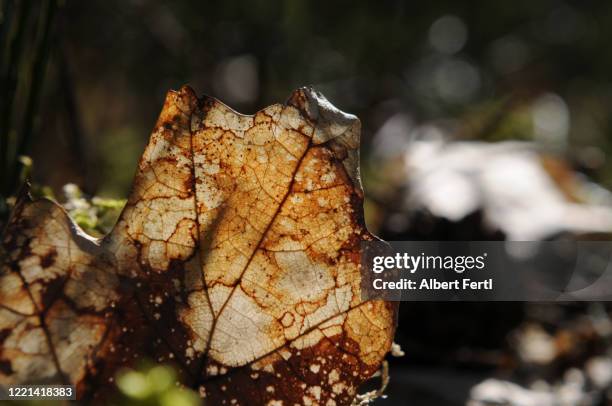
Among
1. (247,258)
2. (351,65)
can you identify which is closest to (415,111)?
(351,65)

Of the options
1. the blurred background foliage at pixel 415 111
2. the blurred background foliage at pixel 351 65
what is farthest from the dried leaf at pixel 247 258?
the blurred background foliage at pixel 351 65

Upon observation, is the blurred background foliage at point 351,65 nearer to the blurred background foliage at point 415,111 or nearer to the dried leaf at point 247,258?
the blurred background foliage at point 415,111

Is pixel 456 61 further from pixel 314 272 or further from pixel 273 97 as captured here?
pixel 314 272

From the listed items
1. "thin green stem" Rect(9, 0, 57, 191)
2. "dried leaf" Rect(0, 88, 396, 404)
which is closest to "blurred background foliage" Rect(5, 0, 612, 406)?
"thin green stem" Rect(9, 0, 57, 191)

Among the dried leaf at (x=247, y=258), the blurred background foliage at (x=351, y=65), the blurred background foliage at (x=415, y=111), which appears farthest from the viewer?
the blurred background foliage at (x=351, y=65)

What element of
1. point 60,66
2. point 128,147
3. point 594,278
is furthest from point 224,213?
point 128,147

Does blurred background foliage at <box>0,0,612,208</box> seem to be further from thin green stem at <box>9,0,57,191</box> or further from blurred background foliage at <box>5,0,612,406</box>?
thin green stem at <box>9,0,57,191</box>

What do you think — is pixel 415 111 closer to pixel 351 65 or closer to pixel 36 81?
pixel 351 65

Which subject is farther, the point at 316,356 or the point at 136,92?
the point at 136,92
